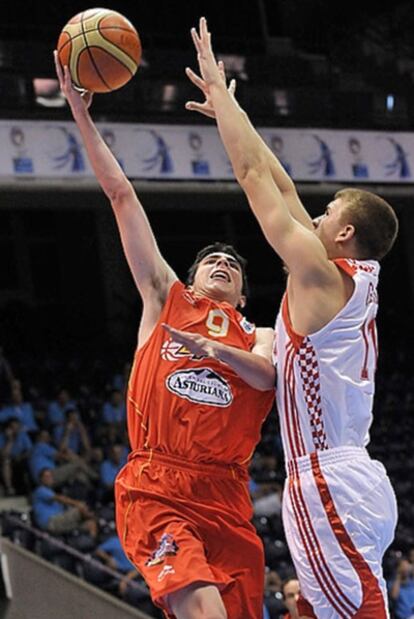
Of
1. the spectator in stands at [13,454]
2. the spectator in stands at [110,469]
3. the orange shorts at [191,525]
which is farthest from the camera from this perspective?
the spectator in stands at [13,454]

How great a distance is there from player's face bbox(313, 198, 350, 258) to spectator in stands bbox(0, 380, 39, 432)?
36.0 ft

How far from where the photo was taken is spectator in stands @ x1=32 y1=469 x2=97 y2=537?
13.2 metres

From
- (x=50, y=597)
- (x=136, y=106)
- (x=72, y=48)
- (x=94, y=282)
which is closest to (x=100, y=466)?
(x=50, y=597)

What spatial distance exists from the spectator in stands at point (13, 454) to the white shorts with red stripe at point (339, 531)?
10.5m

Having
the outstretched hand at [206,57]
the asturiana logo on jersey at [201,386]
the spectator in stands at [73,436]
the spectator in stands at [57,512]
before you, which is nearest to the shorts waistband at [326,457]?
the asturiana logo on jersey at [201,386]

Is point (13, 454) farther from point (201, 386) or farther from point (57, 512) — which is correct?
point (201, 386)

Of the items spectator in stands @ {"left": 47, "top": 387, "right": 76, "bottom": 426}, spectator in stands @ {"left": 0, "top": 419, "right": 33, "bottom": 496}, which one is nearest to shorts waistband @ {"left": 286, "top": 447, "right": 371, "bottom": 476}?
spectator in stands @ {"left": 0, "top": 419, "right": 33, "bottom": 496}

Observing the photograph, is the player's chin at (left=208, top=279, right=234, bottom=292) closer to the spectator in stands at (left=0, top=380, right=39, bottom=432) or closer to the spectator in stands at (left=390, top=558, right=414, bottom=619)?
the spectator in stands at (left=390, top=558, right=414, bottom=619)

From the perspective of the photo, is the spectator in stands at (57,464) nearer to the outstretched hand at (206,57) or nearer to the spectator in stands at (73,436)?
the spectator in stands at (73,436)

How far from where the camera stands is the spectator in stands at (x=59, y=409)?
15734 mm

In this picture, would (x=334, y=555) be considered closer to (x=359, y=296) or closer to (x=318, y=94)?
(x=359, y=296)

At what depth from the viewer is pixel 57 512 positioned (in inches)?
532

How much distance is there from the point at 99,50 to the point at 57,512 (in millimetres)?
8904

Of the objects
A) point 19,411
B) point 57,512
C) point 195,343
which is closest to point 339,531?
point 195,343
